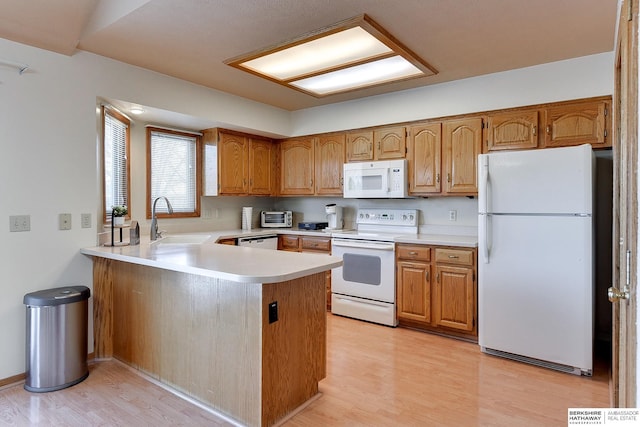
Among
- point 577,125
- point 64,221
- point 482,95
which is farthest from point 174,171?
point 577,125

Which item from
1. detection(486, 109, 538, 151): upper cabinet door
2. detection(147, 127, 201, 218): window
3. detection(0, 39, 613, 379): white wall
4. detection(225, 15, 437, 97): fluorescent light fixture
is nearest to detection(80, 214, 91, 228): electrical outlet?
detection(0, 39, 613, 379): white wall

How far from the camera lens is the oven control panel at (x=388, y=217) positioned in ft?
13.5

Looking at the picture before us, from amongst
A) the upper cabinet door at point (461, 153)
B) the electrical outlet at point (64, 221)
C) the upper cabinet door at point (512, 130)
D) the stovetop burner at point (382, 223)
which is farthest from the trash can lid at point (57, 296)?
the upper cabinet door at point (512, 130)

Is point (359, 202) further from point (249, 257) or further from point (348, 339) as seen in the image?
point (249, 257)

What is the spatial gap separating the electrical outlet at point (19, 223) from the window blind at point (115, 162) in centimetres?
63

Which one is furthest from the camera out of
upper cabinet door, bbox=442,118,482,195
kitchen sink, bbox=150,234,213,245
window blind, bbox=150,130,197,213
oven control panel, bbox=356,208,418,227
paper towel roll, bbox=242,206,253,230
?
paper towel roll, bbox=242,206,253,230

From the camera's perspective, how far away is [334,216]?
180 inches

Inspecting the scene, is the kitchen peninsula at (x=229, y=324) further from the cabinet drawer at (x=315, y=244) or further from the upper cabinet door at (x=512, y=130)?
the upper cabinet door at (x=512, y=130)

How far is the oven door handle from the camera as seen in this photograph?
3.65 meters

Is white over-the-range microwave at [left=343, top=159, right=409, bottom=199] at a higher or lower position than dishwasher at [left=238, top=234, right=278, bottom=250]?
higher

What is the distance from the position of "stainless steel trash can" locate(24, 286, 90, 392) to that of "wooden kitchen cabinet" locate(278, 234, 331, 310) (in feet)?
7.65

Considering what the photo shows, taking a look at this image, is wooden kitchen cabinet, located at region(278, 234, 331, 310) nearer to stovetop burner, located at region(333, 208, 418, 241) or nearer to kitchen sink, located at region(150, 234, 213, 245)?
stovetop burner, located at region(333, 208, 418, 241)

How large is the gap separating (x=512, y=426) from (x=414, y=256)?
1.69m

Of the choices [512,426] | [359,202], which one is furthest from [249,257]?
Answer: [359,202]
